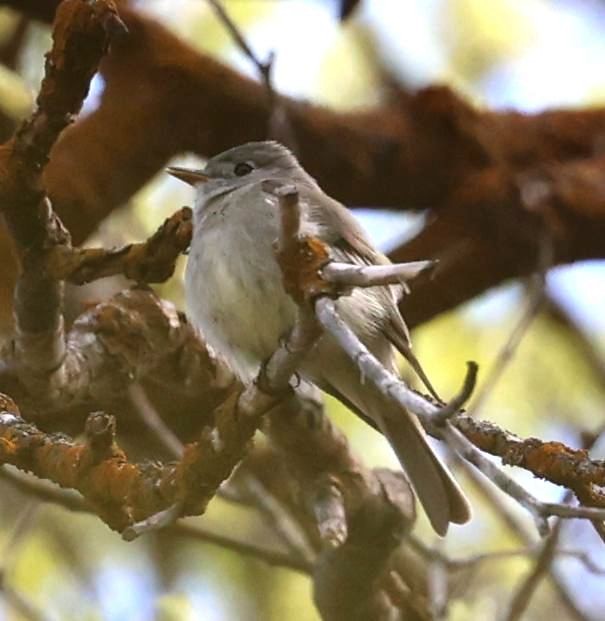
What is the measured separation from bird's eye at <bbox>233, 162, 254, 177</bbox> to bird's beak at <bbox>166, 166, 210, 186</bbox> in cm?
10

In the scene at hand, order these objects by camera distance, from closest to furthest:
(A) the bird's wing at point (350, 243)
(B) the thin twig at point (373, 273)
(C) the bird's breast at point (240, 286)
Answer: (B) the thin twig at point (373, 273)
(C) the bird's breast at point (240, 286)
(A) the bird's wing at point (350, 243)

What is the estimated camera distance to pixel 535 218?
158 inches

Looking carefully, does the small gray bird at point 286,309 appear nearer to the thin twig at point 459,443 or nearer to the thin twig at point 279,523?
the thin twig at point 279,523

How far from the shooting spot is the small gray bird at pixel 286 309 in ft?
A: 9.58

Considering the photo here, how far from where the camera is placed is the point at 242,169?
3660mm

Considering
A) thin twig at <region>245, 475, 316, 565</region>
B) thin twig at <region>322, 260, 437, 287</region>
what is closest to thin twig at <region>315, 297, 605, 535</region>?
thin twig at <region>322, 260, 437, 287</region>

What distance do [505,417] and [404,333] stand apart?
2.26m

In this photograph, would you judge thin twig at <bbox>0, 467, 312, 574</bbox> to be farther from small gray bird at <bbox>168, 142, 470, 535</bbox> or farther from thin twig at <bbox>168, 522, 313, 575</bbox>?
small gray bird at <bbox>168, 142, 470, 535</bbox>

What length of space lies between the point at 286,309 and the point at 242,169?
901mm

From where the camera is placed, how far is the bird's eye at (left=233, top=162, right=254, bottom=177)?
3636 mm

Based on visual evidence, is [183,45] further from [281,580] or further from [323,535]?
[281,580]

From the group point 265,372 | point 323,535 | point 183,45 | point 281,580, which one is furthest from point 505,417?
point 265,372

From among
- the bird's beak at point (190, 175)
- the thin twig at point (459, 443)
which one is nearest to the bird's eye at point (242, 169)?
the bird's beak at point (190, 175)

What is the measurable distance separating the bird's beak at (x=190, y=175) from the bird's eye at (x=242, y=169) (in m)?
0.10
